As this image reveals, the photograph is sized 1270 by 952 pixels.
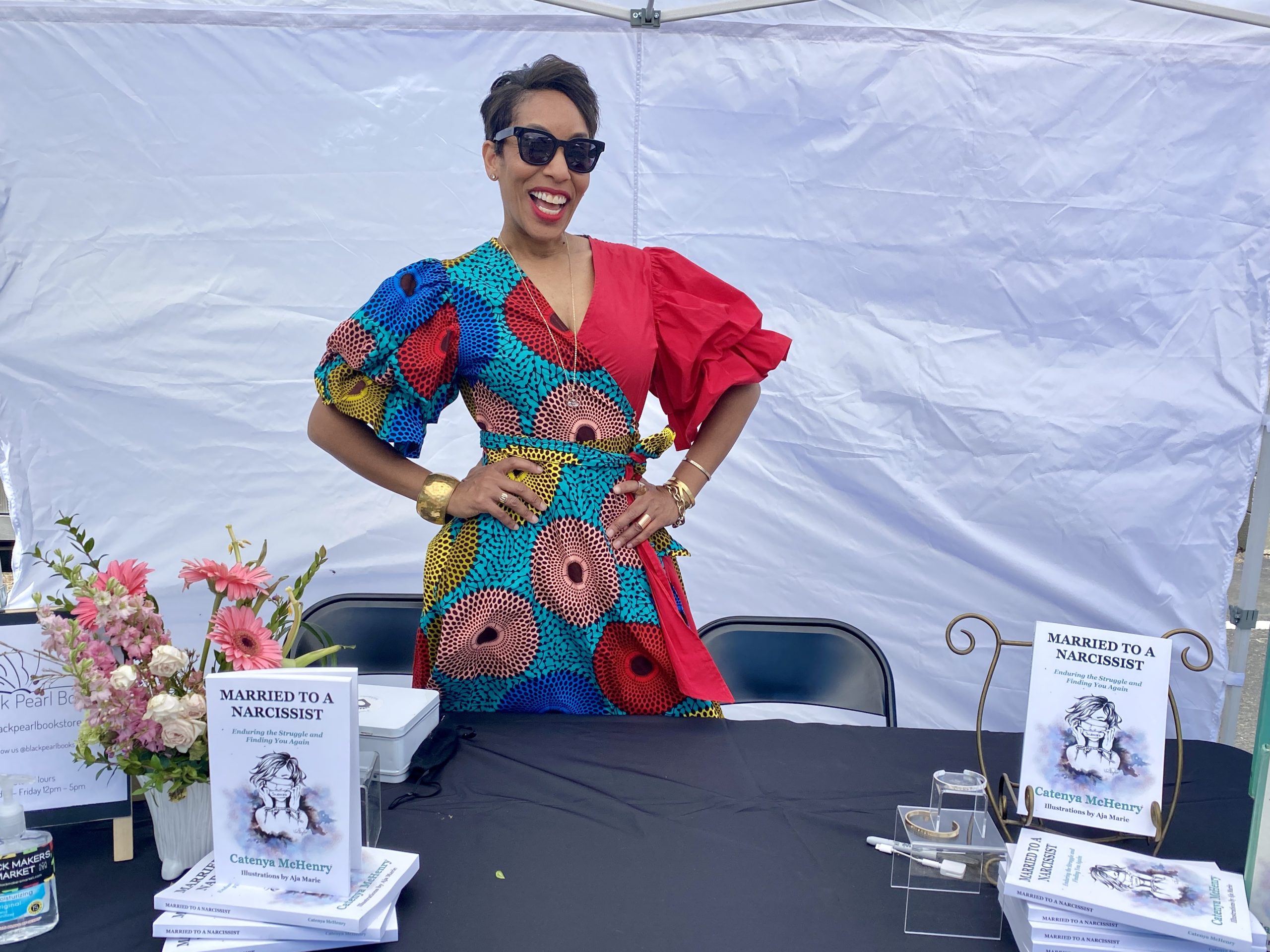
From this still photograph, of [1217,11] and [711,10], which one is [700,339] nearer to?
[711,10]

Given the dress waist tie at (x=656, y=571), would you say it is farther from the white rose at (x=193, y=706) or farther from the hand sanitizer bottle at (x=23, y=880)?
the hand sanitizer bottle at (x=23, y=880)

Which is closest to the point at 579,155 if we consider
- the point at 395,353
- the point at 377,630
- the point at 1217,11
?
the point at 395,353

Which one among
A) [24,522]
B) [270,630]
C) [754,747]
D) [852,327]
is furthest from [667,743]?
[24,522]

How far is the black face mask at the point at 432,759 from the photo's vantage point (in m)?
1.24

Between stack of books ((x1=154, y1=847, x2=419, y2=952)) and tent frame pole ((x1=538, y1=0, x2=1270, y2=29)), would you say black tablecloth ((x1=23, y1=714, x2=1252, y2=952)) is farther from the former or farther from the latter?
tent frame pole ((x1=538, y1=0, x2=1270, y2=29))

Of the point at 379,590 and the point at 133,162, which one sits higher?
the point at 133,162

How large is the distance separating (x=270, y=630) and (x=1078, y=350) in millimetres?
2103

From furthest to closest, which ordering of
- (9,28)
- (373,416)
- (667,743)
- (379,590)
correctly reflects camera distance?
(379,590) < (9,28) < (373,416) < (667,743)

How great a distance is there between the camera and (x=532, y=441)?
1.60 m

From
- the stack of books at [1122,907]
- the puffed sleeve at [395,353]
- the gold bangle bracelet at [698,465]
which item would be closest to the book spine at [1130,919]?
the stack of books at [1122,907]

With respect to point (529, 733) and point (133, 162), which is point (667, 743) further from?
point (133, 162)

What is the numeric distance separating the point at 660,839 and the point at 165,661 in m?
0.55

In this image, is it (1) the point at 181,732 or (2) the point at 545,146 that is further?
(2) the point at 545,146

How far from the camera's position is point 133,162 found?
248 centimetres
